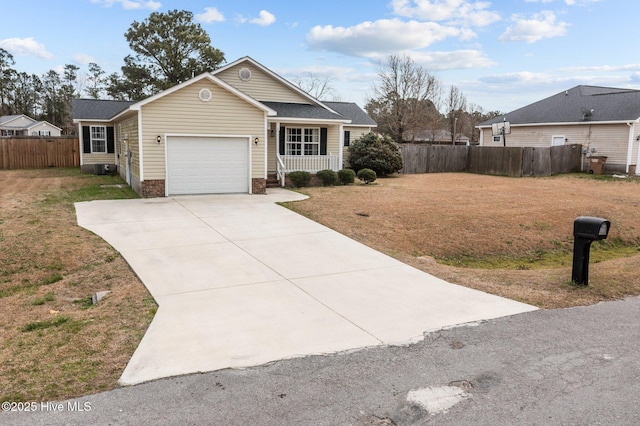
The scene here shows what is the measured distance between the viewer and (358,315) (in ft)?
19.9

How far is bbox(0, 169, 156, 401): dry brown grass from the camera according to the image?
425 cm

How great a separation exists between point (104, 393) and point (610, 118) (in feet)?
96.0

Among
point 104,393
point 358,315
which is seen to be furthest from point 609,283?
point 104,393

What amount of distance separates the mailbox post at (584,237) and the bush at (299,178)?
512 inches

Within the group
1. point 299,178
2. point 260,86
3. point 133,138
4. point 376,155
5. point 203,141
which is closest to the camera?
point 203,141

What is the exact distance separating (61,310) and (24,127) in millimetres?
53858

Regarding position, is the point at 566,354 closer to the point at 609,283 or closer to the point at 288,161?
the point at 609,283

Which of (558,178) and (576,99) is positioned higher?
(576,99)

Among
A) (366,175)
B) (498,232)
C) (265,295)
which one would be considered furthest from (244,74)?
(265,295)

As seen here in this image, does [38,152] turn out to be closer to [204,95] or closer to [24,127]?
[204,95]

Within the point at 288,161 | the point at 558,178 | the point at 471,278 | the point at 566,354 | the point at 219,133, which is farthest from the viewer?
the point at 558,178

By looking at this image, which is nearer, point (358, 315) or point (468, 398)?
point (468, 398)

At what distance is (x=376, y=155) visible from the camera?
2430cm

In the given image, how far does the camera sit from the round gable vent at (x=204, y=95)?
51.8ft
